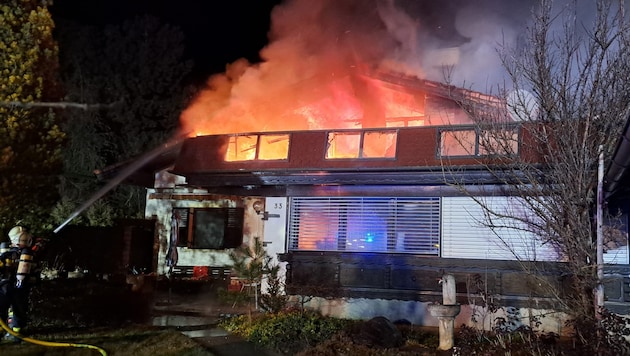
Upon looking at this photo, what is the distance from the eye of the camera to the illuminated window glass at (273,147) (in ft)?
40.7

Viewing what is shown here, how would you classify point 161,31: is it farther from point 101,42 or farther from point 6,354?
point 6,354

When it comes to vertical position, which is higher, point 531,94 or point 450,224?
point 531,94

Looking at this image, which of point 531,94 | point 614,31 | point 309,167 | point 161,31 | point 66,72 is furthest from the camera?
point 161,31

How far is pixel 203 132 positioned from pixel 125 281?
546 cm

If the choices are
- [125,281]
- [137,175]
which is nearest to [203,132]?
[137,175]

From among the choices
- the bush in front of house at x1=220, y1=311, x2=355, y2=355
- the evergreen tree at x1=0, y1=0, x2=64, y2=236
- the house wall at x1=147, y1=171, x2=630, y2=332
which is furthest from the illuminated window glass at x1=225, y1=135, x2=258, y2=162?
the evergreen tree at x1=0, y1=0, x2=64, y2=236

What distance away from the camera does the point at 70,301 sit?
11.9 meters

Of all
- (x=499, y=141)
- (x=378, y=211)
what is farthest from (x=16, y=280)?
(x=499, y=141)

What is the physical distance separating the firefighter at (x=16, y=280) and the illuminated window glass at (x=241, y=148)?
5.28 metres

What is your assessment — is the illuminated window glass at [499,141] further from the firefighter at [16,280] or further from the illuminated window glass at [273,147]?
the firefighter at [16,280]

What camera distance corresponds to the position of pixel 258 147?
12664mm

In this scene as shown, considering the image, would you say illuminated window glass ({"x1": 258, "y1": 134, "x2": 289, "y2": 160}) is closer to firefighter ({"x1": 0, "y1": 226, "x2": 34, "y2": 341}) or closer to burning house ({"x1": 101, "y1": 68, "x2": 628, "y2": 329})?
burning house ({"x1": 101, "y1": 68, "x2": 628, "y2": 329})

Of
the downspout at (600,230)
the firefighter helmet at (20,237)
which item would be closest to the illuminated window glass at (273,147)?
the firefighter helmet at (20,237)

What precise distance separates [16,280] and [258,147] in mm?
6041
